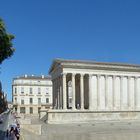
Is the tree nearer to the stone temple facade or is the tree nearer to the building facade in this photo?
the stone temple facade

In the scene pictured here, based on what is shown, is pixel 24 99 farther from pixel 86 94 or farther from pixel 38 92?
pixel 86 94

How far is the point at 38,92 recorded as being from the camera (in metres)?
130

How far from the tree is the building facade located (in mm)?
99322

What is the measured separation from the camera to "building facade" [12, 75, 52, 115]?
12644cm

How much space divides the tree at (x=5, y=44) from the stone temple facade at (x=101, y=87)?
43454 millimetres

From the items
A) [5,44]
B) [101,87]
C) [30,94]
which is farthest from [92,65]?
[30,94]

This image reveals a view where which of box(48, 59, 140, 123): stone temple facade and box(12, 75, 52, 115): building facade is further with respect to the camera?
box(12, 75, 52, 115): building facade

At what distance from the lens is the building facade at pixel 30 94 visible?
126m

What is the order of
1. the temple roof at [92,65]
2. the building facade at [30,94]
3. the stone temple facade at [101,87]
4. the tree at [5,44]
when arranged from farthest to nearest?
the building facade at [30,94] → the temple roof at [92,65] → the stone temple facade at [101,87] → the tree at [5,44]

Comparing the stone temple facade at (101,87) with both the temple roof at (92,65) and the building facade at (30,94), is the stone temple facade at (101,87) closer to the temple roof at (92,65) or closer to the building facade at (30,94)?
the temple roof at (92,65)

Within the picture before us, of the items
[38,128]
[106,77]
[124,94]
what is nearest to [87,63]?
[106,77]

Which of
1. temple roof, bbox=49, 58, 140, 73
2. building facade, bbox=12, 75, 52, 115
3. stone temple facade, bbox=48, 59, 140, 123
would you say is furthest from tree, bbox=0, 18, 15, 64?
building facade, bbox=12, 75, 52, 115

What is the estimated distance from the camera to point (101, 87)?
7694cm

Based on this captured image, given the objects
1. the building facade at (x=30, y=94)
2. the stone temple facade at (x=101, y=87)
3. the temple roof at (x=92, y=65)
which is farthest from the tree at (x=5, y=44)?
the building facade at (x=30, y=94)
